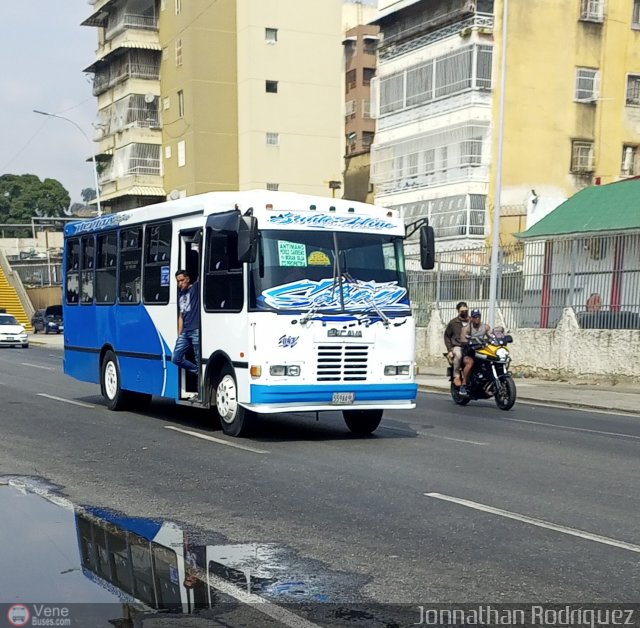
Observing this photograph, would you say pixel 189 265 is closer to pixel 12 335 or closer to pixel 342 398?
pixel 342 398

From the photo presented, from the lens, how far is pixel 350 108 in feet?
255

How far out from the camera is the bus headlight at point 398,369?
12.8m

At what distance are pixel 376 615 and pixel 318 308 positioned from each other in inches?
282

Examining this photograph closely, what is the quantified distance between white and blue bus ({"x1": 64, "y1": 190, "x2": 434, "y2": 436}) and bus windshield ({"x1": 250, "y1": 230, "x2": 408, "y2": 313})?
15 millimetres

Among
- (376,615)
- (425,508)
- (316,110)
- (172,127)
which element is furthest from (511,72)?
(376,615)

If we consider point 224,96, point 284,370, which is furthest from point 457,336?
point 224,96

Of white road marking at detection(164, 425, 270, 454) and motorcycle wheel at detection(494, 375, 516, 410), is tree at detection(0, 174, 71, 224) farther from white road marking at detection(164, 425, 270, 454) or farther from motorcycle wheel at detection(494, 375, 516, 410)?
white road marking at detection(164, 425, 270, 454)

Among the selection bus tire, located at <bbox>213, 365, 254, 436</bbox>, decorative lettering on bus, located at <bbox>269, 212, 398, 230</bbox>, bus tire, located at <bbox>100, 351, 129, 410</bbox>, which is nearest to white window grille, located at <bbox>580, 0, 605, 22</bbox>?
bus tire, located at <bbox>100, 351, 129, 410</bbox>

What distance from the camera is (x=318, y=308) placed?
1239 centimetres

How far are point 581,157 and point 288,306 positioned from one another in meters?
33.2

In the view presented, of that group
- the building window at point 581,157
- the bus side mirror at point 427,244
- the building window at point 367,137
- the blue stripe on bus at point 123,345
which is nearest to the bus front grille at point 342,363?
the bus side mirror at point 427,244

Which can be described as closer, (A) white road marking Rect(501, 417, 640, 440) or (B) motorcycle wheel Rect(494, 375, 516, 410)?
(A) white road marking Rect(501, 417, 640, 440)

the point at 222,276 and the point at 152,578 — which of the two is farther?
the point at 222,276

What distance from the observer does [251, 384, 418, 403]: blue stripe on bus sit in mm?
12047
